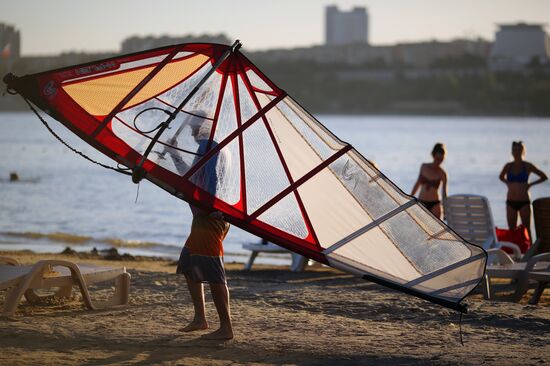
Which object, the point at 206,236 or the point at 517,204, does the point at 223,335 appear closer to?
the point at 206,236

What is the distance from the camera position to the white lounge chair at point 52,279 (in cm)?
747

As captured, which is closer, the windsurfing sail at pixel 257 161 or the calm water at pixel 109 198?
the windsurfing sail at pixel 257 161

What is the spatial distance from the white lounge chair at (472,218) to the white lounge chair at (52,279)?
518cm

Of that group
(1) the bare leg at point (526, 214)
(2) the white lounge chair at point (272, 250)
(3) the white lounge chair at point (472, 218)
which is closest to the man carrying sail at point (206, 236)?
(2) the white lounge chair at point (272, 250)

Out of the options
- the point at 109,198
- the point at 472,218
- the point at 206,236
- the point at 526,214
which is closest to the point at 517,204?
the point at 526,214

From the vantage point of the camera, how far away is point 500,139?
311ft

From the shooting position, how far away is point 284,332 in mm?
7492

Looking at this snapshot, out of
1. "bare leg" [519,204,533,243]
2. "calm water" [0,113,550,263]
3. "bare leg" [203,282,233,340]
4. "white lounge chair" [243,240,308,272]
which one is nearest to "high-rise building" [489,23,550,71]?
"calm water" [0,113,550,263]

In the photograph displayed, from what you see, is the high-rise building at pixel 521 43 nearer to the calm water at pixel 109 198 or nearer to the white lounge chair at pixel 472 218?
the calm water at pixel 109 198

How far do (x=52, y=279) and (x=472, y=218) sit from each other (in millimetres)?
6264

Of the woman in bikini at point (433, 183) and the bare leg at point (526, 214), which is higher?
the woman in bikini at point (433, 183)

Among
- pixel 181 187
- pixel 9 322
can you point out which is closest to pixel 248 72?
pixel 181 187

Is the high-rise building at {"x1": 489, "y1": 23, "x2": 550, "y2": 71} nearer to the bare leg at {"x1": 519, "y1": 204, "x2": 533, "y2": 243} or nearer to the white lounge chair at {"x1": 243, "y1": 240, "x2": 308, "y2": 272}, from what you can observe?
the bare leg at {"x1": 519, "y1": 204, "x2": 533, "y2": 243}

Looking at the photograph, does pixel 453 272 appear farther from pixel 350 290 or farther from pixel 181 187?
pixel 350 290
